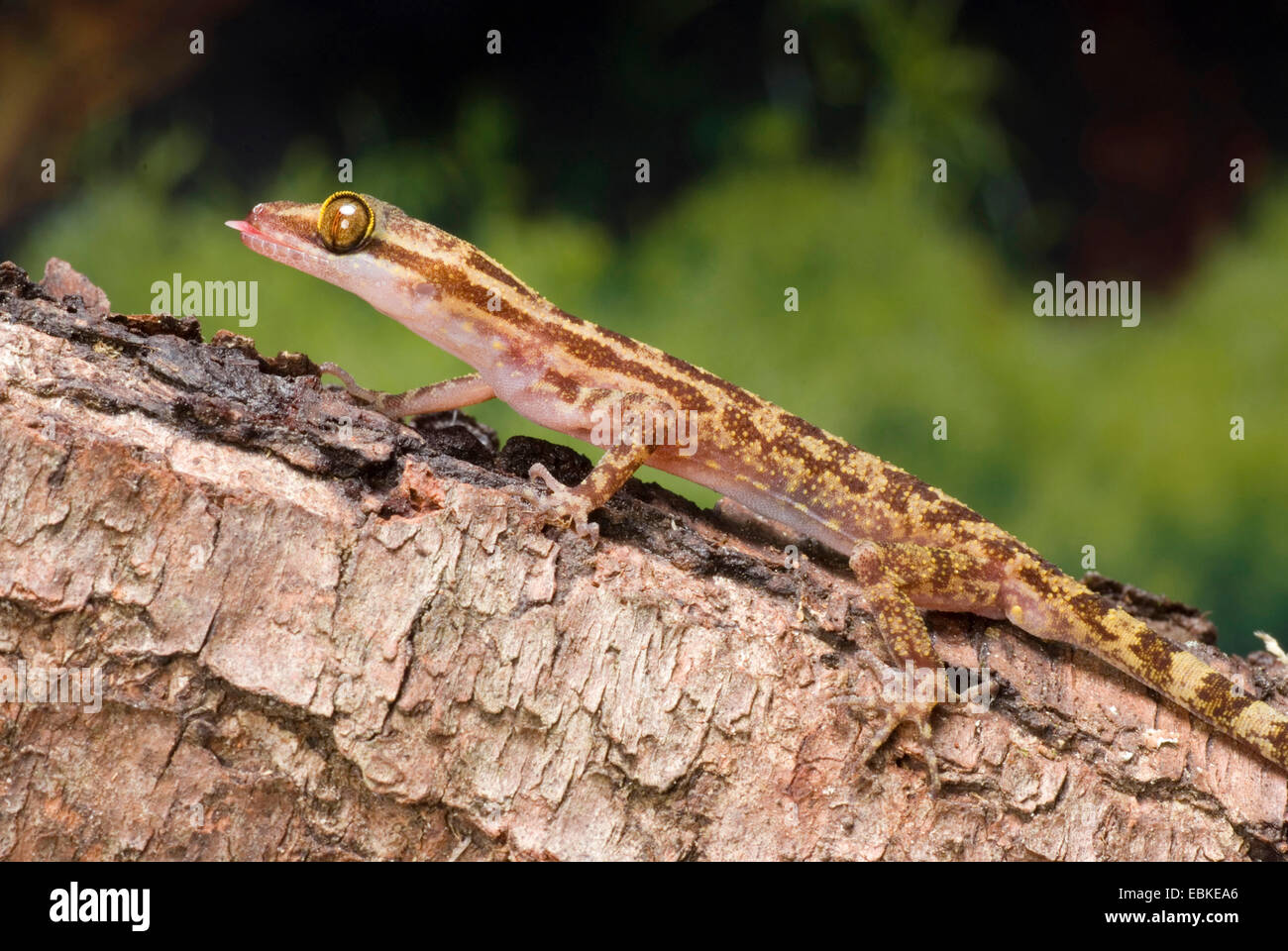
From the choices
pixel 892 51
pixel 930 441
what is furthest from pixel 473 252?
pixel 892 51

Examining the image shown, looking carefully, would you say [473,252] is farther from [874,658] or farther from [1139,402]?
[1139,402]

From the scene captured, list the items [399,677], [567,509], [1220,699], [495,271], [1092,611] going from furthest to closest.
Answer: [495,271]
[1092,611]
[1220,699]
[567,509]
[399,677]

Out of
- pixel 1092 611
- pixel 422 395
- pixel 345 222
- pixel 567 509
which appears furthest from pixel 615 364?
pixel 1092 611

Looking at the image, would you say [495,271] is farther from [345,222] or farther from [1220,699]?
[1220,699]

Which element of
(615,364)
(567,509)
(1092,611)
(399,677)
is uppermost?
(615,364)

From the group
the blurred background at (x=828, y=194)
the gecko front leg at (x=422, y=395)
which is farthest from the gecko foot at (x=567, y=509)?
the blurred background at (x=828, y=194)
